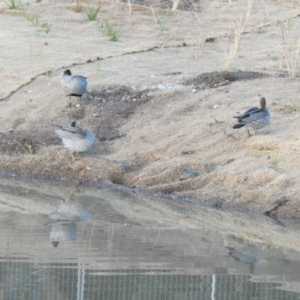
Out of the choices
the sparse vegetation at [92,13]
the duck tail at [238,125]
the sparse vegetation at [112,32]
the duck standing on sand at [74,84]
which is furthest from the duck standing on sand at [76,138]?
the sparse vegetation at [92,13]

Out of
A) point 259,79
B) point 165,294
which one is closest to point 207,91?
point 259,79

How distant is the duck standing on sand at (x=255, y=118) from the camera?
9.66m

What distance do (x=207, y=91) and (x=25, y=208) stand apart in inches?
138

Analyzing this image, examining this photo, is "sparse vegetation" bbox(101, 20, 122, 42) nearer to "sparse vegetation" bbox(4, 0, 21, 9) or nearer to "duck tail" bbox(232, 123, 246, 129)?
Result: "sparse vegetation" bbox(4, 0, 21, 9)

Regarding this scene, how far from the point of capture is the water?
6258 millimetres

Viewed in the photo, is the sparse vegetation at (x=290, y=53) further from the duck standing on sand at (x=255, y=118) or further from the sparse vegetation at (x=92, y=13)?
the sparse vegetation at (x=92, y=13)

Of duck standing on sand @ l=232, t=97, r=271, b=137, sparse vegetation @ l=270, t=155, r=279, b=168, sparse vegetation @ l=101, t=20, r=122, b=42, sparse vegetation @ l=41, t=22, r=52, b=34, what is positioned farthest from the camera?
sparse vegetation @ l=41, t=22, r=52, b=34

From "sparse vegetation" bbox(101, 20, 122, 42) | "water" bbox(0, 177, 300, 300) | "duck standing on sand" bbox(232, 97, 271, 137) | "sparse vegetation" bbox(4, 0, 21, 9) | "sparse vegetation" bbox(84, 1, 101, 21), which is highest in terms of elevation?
"sparse vegetation" bbox(4, 0, 21, 9)

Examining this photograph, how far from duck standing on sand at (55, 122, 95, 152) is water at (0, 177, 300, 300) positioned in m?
0.54

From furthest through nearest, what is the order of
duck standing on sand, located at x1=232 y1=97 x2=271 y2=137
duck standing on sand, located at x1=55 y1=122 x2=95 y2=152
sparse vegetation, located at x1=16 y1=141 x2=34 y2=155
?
sparse vegetation, located at x1=16 y1=141 x2=34 y2=155 < duck standing on sand, located at x1=55 y1=122 x2=95 y2=152 < duck standing on sand, located at x1=232 y1=97 x2=271 y2=137

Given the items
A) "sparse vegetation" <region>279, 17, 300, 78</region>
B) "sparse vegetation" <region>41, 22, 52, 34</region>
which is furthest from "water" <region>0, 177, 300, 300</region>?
"sparse vegetation" <region>41, 22, 52, 34</region>

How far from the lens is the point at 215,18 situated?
1498cm

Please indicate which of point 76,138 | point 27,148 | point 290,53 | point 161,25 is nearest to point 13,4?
point 161,25

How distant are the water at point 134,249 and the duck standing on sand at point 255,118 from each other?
1.20 metres
